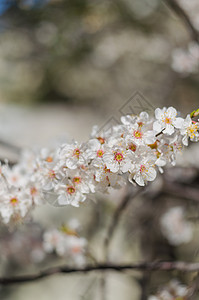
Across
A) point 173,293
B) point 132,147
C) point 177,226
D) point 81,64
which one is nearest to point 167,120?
point 132,147

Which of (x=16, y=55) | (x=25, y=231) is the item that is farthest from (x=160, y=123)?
(x=16, y=55)

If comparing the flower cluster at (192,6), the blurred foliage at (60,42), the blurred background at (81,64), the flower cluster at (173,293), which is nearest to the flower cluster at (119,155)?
the flower cluster at (173,293)

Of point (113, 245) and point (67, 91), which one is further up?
point (67, 91)

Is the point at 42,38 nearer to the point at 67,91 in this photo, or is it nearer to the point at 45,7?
the point at 45,7

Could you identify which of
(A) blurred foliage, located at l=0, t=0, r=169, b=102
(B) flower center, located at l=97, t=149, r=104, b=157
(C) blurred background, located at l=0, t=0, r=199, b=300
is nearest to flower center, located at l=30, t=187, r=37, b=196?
(B) flower center, located at l=97, t=149, r=104, b=157

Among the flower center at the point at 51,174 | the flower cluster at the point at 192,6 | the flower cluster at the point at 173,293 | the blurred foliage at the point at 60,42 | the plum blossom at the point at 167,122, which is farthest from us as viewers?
the blurred foliage at the point at 60,42

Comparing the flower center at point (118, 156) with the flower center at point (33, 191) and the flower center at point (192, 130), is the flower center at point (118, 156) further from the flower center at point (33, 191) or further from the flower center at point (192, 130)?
the flower center at point (33, 191)
